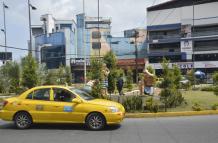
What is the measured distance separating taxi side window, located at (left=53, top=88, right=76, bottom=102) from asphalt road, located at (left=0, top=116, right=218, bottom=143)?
3.19ft

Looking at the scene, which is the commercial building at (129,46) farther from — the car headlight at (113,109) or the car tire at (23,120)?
the car headlight at (113,109)

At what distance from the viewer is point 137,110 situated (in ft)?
52.7

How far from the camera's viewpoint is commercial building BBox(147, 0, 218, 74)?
240 ft

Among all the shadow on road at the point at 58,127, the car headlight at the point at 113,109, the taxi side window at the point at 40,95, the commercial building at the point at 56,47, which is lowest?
the shadow on road at the point at 58,127

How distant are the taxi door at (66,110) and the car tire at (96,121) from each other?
10.5 inches

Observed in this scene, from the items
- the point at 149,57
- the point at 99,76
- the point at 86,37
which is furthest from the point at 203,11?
the point at 99,76

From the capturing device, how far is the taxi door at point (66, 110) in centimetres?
1205

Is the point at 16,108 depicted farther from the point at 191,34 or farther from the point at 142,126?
the point at 191,34

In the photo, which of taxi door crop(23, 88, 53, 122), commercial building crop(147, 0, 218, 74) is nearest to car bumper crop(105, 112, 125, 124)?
taxi door crop(23, 88, 53, 122)

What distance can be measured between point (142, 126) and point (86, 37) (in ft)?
253

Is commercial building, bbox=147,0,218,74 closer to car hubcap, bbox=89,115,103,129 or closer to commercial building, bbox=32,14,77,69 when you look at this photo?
commercial building, bbox=32,14,77,69

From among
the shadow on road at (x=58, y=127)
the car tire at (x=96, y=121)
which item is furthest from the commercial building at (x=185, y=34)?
the car tire at (x=96, y=121)

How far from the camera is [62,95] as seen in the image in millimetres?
12477

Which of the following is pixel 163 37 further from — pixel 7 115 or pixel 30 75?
pixel 7 115
